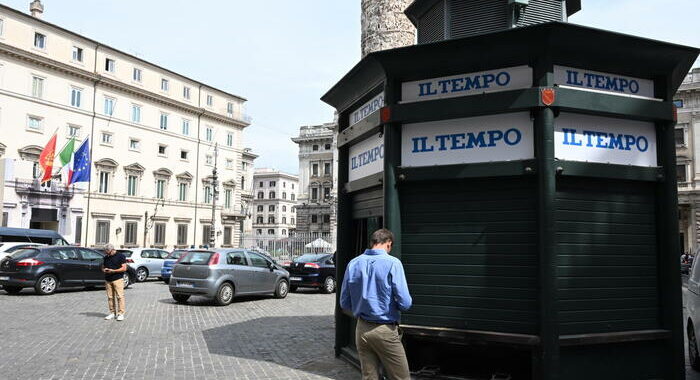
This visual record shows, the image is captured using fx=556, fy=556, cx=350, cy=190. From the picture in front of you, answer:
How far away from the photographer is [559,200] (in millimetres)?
5777

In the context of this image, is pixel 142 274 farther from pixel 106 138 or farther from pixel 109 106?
pixel 109 106

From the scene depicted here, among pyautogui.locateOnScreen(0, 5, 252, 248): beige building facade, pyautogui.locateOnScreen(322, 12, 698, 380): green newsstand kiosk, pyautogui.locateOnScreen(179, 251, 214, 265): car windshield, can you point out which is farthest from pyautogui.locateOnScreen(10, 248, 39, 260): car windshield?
pyautogui.locateOnScreen(0, 5, 252, 248): beige building facade

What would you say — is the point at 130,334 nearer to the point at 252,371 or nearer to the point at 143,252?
the point at 252,371

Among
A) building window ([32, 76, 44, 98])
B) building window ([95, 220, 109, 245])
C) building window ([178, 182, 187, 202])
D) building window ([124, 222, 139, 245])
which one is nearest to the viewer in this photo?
building window ([32, 76, 44, 98])

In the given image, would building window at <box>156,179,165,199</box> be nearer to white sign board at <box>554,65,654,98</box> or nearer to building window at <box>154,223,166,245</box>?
building window at <box>154,223,166,245</box>

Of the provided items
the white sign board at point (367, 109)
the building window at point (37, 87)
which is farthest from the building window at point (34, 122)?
the white sign board at point (367, 109)

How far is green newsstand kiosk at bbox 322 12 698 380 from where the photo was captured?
5.72 metres

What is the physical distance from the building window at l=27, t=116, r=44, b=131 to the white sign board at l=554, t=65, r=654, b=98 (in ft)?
137

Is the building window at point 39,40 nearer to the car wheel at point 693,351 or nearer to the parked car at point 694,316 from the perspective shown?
the parked car at point 694,316

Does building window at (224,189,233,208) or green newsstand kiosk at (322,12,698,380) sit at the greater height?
building window at (224,189,233,208)

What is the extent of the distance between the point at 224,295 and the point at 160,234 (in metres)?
38.2

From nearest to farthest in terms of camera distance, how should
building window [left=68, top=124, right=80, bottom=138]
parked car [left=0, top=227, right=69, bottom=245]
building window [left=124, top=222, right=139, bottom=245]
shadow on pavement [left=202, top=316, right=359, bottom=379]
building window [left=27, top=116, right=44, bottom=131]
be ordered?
shadow on pavement [left=202, top=316, right=359, bottom=379]
parked car [left=0, top=227, right=69, bottom=245]
building window [left=27, top=116, right=44, bottom=131]
building window [left=68, top=124, right=80, bottom=138]
building window [left=124, top=222, right=139, bottom=245]

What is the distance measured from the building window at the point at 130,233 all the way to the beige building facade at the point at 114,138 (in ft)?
0.28

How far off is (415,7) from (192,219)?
4918 cm
